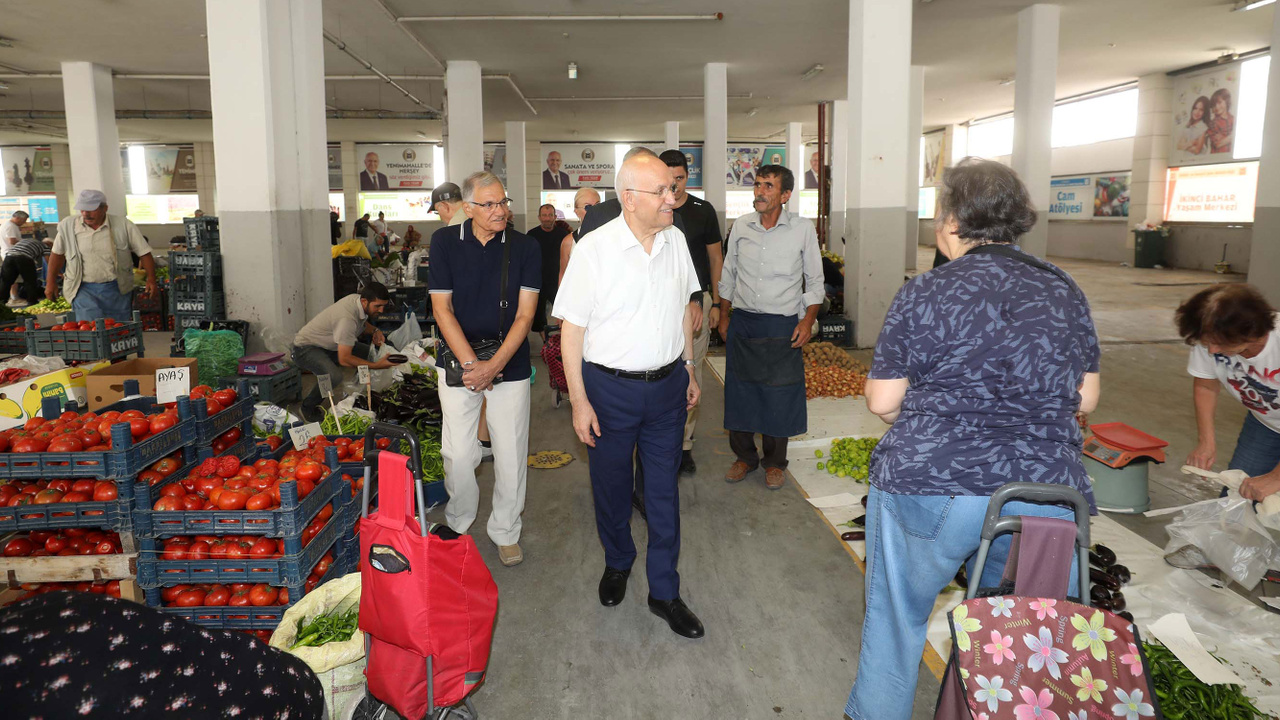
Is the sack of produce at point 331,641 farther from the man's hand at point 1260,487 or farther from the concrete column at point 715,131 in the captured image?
the concrete column at point 715,131

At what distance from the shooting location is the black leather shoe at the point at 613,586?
11.0ft

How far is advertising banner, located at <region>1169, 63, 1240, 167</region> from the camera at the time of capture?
1656 cm

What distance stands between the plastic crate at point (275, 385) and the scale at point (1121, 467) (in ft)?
19.2

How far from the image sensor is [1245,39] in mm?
14352

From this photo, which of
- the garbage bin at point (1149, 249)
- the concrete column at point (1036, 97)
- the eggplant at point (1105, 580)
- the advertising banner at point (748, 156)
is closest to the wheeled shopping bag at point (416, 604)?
the eggplant at point (1105, 580)

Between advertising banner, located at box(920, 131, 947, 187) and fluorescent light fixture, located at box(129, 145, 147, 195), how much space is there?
27.6 metres

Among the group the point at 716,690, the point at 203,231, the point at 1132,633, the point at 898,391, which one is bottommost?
the point at 716,690

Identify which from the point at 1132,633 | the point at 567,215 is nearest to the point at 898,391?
the point at 1132,633

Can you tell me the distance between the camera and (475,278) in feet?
12.1

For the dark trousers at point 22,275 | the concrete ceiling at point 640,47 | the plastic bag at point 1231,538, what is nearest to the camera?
the plastic bag at point 1231,538

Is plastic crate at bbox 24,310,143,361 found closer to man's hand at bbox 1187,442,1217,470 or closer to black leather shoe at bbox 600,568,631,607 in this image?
black leather shoe at bbox 600,568,631,607

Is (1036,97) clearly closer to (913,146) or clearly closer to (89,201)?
(913,146)

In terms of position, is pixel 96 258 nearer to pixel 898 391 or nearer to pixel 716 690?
pixel 716 690

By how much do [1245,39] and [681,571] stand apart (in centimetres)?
1684
